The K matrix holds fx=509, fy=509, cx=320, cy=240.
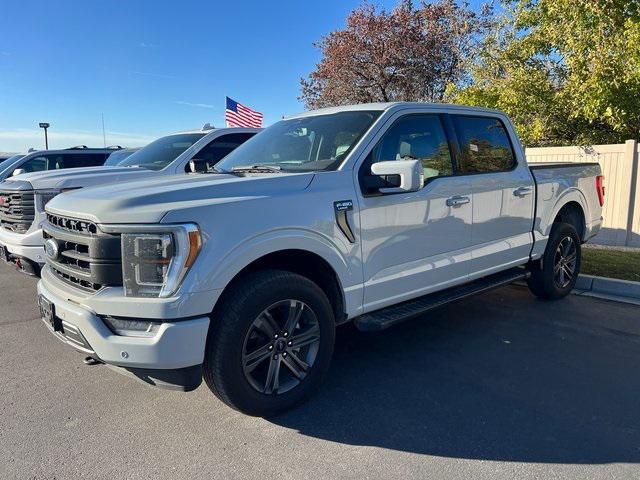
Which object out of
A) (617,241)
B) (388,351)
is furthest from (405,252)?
(617,241)

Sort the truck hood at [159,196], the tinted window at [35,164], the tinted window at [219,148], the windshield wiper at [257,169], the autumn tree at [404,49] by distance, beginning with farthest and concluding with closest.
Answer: the autumn tree at [404,49], the tinted window at [35,164], the tinted window at [219,148], the windshield wiper at [257,169], the truck hood at [159,196]

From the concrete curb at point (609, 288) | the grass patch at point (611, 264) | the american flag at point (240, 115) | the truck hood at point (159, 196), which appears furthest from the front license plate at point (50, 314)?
the american flag at point (240, 115)

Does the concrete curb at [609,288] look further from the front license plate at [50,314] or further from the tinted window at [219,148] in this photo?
the front license plate at [50,314]

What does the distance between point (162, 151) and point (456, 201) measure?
498 cm

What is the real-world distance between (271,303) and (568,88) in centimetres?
937

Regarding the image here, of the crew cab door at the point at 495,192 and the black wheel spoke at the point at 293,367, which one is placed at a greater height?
the crew cab door at the point at 495,192

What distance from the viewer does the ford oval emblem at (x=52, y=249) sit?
Result: 3.34 meters

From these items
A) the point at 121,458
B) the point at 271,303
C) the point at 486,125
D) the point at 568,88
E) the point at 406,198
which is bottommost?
the point at 121,458

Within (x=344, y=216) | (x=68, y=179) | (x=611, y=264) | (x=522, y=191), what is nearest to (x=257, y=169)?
(x=344, y=216)

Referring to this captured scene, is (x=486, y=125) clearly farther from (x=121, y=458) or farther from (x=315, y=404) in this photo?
(x=121, y=458)

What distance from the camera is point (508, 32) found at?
39.1ft

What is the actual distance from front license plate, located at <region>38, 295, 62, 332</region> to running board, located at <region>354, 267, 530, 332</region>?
1999mm

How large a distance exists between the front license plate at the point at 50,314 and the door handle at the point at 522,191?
4.14 m

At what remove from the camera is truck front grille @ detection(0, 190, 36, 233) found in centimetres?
586
